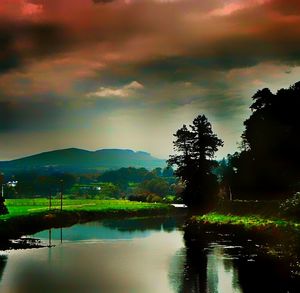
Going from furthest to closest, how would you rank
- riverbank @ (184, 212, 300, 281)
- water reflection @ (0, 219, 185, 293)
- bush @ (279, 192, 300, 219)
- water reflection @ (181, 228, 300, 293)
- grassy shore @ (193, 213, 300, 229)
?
bush @ (279, 192, 300, 219) → grassy shore @ (193, 213, 300, 229) → riverbank @ (184, 212, 300, 281) → water reflection @ (0, 219, 185, 293) → water reflection @ (181, 228, 300, 293)

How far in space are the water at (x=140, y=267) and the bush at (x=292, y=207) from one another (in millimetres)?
5110

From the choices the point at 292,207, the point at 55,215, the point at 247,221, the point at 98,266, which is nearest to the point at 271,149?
the point at 247,221

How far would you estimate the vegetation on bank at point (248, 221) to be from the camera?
52094mm

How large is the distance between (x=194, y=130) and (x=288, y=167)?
87.2ft

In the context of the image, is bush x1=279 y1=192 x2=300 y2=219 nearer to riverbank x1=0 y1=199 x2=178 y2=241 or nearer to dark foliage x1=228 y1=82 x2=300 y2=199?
dark foliage x1=228 y1=82 x2=300 y2=199

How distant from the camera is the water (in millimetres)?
36406

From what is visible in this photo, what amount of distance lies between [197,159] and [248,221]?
32935mm

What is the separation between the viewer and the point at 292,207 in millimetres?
54375

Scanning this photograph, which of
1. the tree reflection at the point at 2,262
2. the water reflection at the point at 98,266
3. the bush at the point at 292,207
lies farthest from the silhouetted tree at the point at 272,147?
the tree reflection at the point at 2,262

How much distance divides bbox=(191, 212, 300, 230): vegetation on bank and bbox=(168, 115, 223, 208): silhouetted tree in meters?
11.9

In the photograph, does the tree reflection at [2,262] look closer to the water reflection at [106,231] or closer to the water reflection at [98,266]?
the water reflection at [98,266]

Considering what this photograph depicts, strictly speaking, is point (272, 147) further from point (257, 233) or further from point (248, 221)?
point (257, 233)

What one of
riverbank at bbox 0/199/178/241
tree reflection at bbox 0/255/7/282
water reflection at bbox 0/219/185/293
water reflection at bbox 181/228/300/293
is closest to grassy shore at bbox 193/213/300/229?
water reflection at bbox 181/228/300/293

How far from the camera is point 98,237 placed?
2672 inches
